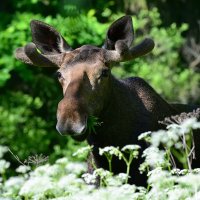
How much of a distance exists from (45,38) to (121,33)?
0.87 metres

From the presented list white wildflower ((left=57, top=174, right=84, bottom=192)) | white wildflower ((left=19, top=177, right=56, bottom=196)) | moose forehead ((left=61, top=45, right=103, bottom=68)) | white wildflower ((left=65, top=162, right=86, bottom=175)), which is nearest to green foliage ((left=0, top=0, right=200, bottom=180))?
moose forehead ((left=61, top=45, right=103, bottom=68))

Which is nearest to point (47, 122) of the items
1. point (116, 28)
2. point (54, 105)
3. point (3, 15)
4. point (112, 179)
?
point (54, 105)

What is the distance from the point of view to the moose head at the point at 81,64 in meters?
6.89

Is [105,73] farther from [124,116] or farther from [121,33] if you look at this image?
[121,33]

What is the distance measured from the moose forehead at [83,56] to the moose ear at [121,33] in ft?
1.15

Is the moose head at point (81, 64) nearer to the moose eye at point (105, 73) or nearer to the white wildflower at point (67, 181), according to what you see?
the moose eye at point (105, 73)

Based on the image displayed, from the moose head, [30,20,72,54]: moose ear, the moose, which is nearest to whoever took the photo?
the moose head

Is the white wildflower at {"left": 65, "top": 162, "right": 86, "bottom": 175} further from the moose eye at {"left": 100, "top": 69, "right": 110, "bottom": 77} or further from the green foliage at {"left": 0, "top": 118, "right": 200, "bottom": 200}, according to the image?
the moose eye at {"left": 100, "top": 69, "right": 110, "bottom": 77}

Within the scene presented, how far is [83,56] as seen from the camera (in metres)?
7.77

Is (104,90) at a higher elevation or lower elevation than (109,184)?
higher

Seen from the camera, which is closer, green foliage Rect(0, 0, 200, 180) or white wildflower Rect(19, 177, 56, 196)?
white wildflower Rect(19, 177, 56, 196)

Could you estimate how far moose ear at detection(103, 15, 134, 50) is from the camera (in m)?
8.27

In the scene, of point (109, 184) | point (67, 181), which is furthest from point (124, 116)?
point (67, 181)

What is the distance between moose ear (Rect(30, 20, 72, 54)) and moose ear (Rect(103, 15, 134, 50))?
584 mm
